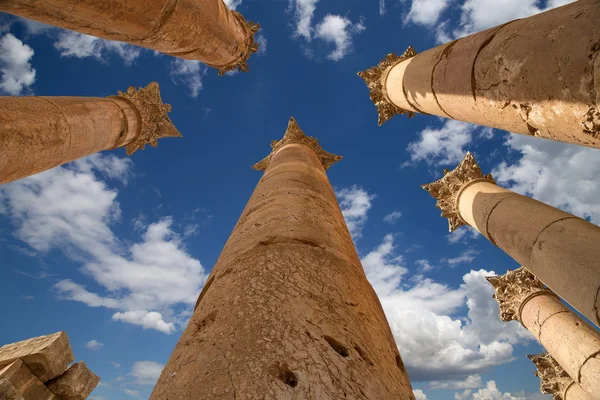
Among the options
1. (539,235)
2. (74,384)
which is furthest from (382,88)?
(74,384)

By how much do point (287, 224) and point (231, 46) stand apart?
5637 millimetres

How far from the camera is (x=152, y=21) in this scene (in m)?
5.70

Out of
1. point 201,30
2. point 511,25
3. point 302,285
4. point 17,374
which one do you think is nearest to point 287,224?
point 302,285

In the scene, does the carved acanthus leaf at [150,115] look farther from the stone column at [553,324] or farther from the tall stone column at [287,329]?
the stone column at [553,324]

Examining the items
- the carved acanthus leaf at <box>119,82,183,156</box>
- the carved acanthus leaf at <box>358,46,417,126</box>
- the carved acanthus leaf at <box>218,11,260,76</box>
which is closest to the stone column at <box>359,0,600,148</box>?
the carved acanthus leaf at <box>358,46,417,126</box>

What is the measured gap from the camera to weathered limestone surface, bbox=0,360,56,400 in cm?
731

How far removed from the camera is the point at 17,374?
7.51 metres

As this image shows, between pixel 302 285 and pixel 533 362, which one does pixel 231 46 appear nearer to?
pixel 302 285

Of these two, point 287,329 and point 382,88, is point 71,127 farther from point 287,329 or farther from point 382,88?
point 382,88

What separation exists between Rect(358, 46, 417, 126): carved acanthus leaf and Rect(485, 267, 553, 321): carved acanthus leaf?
6.29 m

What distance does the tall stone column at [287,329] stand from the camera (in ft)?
8.34

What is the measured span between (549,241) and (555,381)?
7.27 metres

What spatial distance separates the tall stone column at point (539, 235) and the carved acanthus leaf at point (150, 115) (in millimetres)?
10487

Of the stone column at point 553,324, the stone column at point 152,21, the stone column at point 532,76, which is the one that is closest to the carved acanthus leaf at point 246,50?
the stone column at point 152,21
